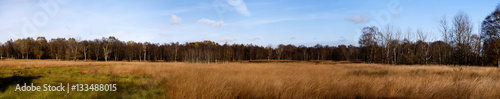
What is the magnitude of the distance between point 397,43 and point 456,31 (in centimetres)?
677

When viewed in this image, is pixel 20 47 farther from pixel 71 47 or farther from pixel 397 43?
pixel 397 43

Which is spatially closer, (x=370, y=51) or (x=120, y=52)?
(x=370, y=51)

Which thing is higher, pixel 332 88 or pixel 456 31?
pixel 456 31

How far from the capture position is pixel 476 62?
97.3 ft

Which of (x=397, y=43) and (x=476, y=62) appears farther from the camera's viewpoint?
(x=397, y=43)

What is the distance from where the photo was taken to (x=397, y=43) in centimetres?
3262

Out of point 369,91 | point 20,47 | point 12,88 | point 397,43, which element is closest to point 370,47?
point 397,43

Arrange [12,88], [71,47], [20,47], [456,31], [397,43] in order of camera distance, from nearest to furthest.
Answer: [12,88]
[456,31]
[397,43]
[71,47]
[20,47]

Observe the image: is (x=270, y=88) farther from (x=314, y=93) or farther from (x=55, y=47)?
(x=55, y=47)

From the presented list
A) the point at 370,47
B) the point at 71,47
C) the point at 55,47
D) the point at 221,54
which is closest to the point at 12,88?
the point at 370,47

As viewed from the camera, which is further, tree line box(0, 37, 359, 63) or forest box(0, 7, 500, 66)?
tree line box(0, 37, 359, 63)

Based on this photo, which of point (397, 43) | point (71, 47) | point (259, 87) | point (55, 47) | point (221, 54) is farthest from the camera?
point (221, 54)

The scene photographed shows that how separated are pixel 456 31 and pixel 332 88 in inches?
1408

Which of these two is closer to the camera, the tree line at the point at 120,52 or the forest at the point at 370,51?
the forest at the point at 370,51
